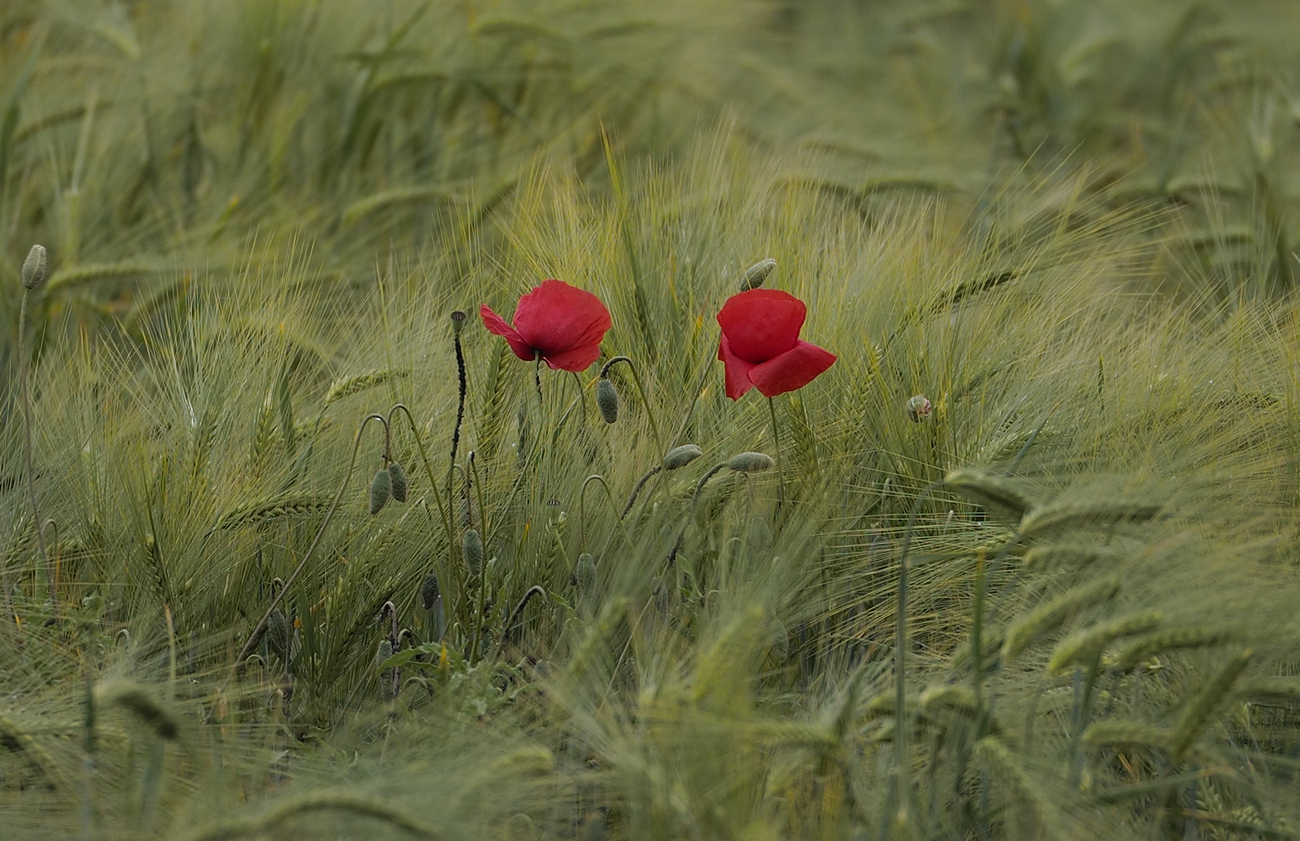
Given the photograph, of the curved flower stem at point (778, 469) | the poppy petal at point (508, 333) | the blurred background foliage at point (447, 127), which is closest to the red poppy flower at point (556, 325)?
the poppy petal at point (508, 333)

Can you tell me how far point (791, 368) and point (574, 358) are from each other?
0.67ft

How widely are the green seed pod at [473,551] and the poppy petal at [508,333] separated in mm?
174

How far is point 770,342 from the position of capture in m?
1.25

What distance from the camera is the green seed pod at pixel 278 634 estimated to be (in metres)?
1.38

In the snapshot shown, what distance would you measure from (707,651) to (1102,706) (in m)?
0.42

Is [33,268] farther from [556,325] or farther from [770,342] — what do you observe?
[770,342]

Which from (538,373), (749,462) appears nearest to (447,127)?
(538,373)

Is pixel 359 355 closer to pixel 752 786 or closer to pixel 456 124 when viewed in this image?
pixel 752 786

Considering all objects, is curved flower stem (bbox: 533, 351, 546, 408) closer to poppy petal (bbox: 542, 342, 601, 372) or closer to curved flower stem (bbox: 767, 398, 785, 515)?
poppy petal (bbox: 542, 342, 601, 372)

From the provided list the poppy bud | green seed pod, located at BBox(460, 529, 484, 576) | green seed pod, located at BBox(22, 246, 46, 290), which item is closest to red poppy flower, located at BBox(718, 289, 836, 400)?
green seed pod, located at BBox(460, 529, 484, 576)

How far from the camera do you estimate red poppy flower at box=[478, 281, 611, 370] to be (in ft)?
4.17

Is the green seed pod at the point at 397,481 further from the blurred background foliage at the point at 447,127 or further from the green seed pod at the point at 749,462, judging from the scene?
the blurred background foliage at the point at 447,127

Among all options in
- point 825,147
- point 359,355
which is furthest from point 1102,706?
point 825,147

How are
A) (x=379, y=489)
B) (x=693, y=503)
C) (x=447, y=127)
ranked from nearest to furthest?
(x=379, y=489)
(x=693, y=503)
(x=447, y=127)
